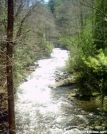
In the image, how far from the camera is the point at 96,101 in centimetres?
1326

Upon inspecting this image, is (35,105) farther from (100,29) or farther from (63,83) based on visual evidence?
(100,29)

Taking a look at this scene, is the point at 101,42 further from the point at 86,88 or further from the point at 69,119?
the point at 69,119

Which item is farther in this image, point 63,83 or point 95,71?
point 63,83

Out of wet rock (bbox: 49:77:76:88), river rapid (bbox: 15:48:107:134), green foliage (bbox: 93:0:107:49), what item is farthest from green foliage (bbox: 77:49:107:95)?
wet rock (bbox: 49:77:76:88)

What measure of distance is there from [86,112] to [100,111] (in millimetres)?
792

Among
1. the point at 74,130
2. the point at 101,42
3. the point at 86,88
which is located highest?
the point at 101,42

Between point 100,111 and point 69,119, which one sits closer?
point 69,119

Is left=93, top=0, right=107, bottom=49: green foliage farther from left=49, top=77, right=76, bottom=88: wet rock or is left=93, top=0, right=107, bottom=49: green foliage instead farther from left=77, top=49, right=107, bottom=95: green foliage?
left=49, top=77, right=76, bottom=88: wet rock

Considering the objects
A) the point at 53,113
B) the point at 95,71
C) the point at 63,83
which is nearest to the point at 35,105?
the point at 53,113

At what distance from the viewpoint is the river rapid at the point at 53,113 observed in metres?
9.77

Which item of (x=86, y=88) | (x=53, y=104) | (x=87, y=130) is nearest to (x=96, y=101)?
(x=86, y=88)

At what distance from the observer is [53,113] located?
1188 centimetres

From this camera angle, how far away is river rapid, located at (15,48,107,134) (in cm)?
977

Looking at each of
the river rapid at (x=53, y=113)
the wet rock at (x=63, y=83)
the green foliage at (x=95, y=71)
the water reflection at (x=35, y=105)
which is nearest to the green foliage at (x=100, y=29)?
the green foliage at (x=95, y=71)
